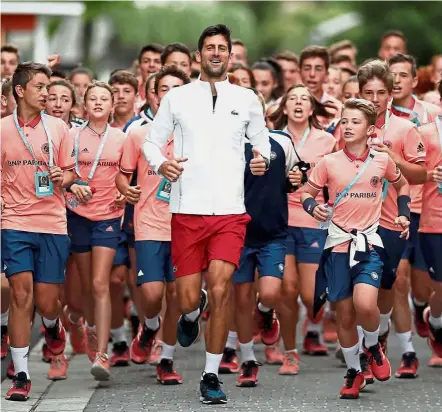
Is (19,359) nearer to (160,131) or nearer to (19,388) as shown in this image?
(19,388)

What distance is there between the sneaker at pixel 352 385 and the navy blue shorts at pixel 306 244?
6.03 feet

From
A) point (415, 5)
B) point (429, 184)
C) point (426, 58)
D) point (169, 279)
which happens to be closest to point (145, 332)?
point (169, 279)

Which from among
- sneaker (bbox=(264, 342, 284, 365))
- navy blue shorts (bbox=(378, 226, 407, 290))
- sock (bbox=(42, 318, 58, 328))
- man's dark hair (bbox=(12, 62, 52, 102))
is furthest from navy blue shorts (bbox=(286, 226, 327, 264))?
man's dark hair (bbox=(12, 62, 52, 102))

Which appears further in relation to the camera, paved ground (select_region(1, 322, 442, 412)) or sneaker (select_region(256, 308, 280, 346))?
sneaker (select_region(256, 308, 280, 346))

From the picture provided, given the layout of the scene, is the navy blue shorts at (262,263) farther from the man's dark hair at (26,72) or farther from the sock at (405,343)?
the man's dark hair at (26,72)

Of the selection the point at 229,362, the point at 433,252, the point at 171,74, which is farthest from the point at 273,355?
the point at 171,74

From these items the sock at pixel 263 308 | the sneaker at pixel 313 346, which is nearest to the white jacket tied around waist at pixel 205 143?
the sock at pixel 263 308

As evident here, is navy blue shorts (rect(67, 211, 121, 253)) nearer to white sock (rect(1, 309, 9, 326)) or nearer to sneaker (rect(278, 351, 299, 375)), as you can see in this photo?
white sock (rect(1, 309, 9, 326))

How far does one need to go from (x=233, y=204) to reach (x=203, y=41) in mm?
1190

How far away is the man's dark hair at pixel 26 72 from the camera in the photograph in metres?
12.3

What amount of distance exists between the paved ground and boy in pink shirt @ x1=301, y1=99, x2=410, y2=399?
34cm

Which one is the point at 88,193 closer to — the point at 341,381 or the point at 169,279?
the point at 169,279

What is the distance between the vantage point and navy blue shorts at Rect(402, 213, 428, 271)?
46.3 feet

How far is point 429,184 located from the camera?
13281 millimetres
